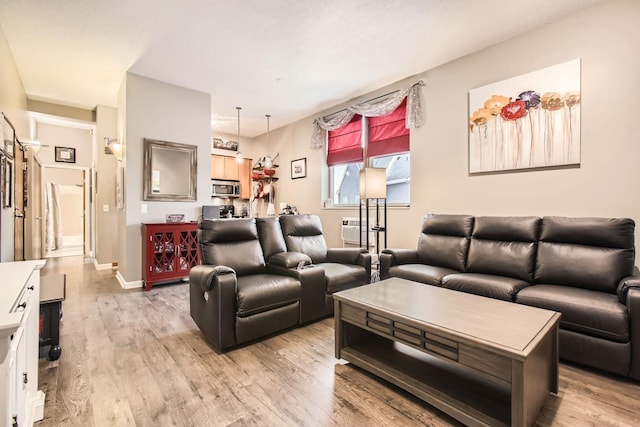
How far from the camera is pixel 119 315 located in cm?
293

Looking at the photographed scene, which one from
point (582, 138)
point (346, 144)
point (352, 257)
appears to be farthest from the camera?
point (346, 144)

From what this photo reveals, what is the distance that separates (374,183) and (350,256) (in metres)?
1.02

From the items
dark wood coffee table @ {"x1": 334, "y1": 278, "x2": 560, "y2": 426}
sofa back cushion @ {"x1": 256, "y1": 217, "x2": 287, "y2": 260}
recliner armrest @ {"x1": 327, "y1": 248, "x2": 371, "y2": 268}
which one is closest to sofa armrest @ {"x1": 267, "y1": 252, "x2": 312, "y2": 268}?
sofa back cushion @ {"x1": 256, "y1": 217, "x2": 287, "y2": 260}

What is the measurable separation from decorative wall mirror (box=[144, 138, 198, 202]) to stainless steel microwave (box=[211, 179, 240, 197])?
178 cm

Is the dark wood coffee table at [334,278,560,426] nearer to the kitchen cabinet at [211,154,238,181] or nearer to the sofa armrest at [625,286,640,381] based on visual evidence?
the sofa armrest at [625,286,640,381]

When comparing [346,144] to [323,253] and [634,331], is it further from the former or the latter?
[634,331]

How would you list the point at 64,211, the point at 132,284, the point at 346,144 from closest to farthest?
the point at 132,284 → the point at 346,144 → the point at 64,211

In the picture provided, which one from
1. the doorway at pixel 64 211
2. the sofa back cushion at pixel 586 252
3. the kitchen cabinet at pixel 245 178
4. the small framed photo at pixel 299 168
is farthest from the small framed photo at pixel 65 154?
the sofa back cushion at pixel 586 252

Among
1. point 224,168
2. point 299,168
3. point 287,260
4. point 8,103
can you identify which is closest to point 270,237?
point 287,260

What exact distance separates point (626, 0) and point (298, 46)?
2877 mm

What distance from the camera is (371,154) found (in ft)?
14.8

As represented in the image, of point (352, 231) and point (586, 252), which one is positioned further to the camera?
point (352, 231)

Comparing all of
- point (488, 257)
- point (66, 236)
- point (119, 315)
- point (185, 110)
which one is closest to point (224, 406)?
point (119, 315)

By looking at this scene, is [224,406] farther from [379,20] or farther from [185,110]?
[185,110]
